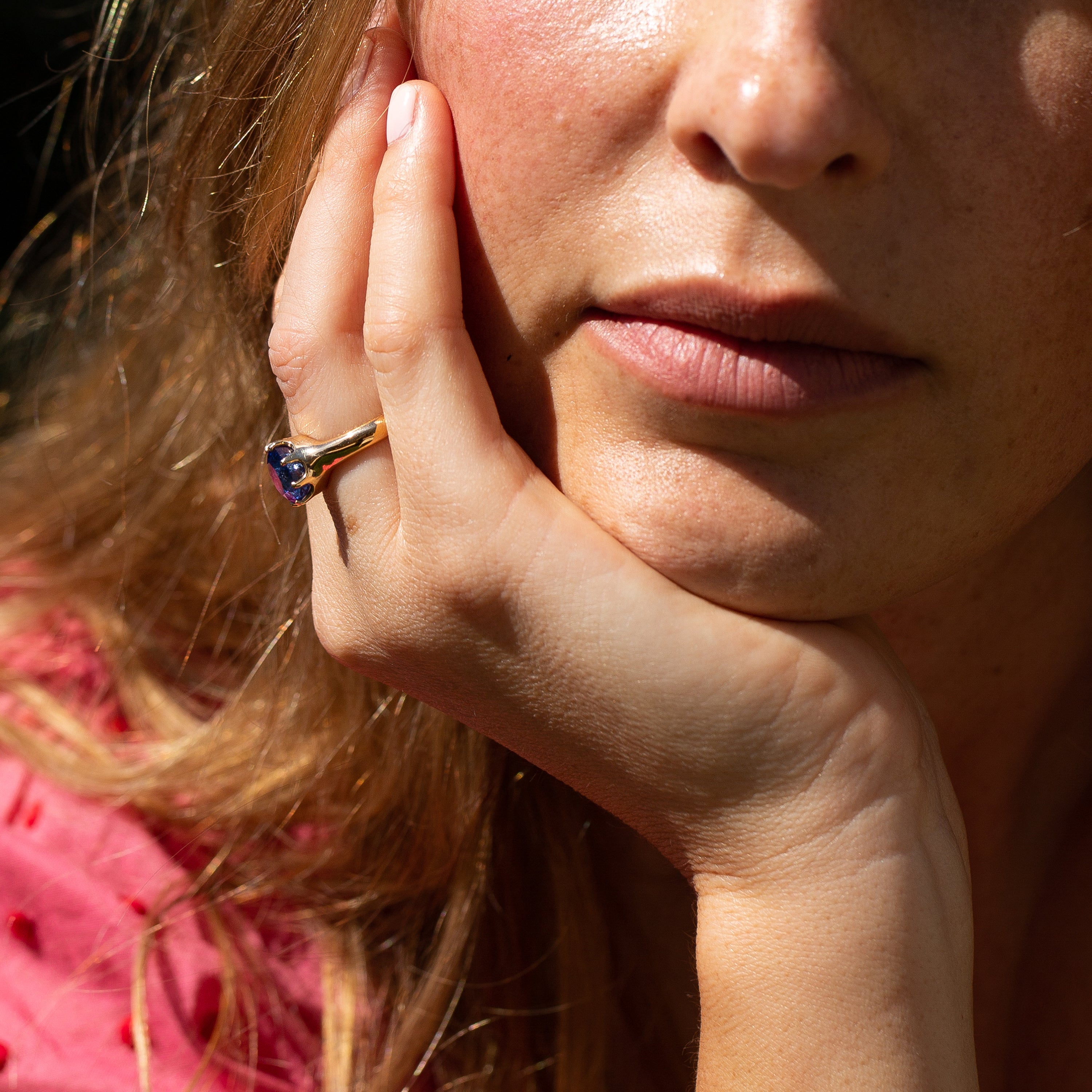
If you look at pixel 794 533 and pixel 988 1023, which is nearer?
pixel 794 533

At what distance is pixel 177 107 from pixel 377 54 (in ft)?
1.86

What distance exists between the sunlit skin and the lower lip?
0.01m

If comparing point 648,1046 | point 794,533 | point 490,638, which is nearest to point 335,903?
point 648,1046

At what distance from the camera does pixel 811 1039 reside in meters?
1.29

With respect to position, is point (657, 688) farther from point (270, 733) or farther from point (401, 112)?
point (270, 733)

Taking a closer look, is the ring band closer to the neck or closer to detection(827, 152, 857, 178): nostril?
detection(827, 152, 857, 178): nostril

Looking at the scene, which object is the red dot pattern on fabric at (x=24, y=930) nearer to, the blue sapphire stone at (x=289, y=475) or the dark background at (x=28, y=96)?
the blue sapphire stone at (x=289, y=475)

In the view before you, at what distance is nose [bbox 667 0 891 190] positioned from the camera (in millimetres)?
1098

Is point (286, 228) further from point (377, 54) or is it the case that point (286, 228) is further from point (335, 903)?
point (335, 903)

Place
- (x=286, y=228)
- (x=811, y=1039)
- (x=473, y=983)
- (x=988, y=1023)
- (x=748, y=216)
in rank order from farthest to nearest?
(x=988, y=1023) → (x=473, y=983) → (x=286, y=228) → (x=811, y=1039) → (x=748, y=216)

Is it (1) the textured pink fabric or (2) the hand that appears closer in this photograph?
(2) the hand

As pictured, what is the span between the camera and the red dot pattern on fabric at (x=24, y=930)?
1689mm

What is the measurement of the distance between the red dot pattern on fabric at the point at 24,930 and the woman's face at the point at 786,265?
42.9 inches

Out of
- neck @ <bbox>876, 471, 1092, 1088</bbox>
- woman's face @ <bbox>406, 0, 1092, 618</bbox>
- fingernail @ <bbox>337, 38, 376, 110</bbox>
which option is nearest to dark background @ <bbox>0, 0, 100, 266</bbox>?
fingernail @ <bbox>337, 38, 376, 110</bbox>
